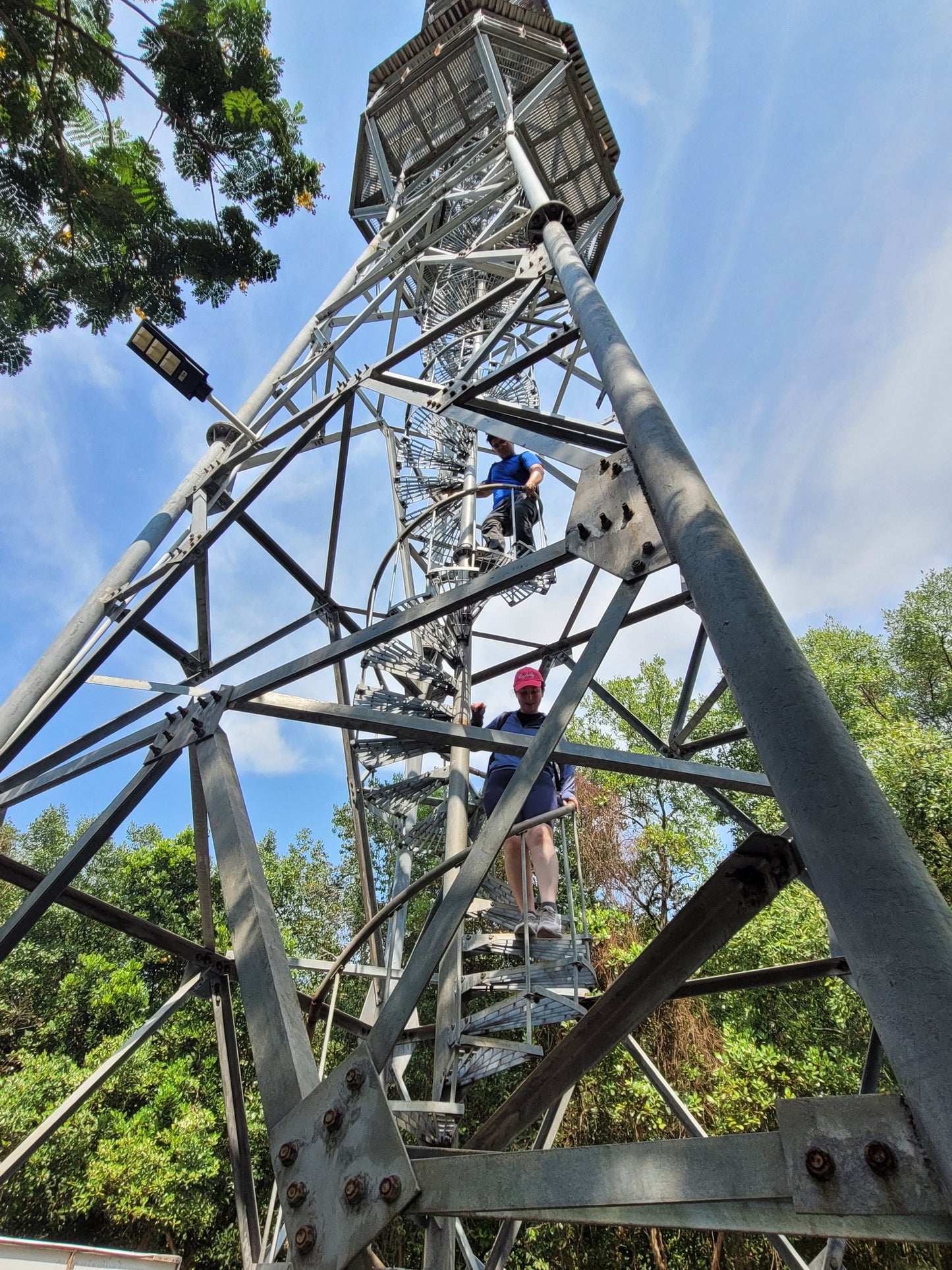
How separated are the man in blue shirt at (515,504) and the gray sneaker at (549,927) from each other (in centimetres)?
297

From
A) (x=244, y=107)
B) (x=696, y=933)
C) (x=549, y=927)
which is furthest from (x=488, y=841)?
(x=244, y=107)

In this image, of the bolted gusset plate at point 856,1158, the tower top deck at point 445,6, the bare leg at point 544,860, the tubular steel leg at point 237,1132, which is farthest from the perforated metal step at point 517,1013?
the tower top deck at point 445,6

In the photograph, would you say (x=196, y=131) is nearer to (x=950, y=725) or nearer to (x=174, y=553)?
(x=174, y=553)

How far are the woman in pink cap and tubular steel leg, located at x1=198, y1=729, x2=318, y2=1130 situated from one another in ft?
5.67

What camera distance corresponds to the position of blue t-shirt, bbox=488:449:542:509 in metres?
6.19

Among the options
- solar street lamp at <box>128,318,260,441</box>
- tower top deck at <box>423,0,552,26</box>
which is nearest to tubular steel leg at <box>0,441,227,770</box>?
solar street lamp at <box>128,318,260,441</box>

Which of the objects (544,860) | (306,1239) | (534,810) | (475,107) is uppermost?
(475,107)

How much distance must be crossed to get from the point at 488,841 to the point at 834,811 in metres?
0.98

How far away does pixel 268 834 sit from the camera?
23641mm

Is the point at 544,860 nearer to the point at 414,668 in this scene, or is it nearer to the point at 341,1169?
the point at 414,668

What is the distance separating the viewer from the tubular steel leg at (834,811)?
0.95 metres

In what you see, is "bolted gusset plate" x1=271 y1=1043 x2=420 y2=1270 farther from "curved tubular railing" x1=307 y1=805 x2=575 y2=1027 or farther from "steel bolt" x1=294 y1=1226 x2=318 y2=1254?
"curved tubular railing" x1=307 y1=805 x2=575 y2=1027

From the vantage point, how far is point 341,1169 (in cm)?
159

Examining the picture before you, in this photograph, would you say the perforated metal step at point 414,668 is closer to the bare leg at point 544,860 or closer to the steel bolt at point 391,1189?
the bare leg at point 544,860
